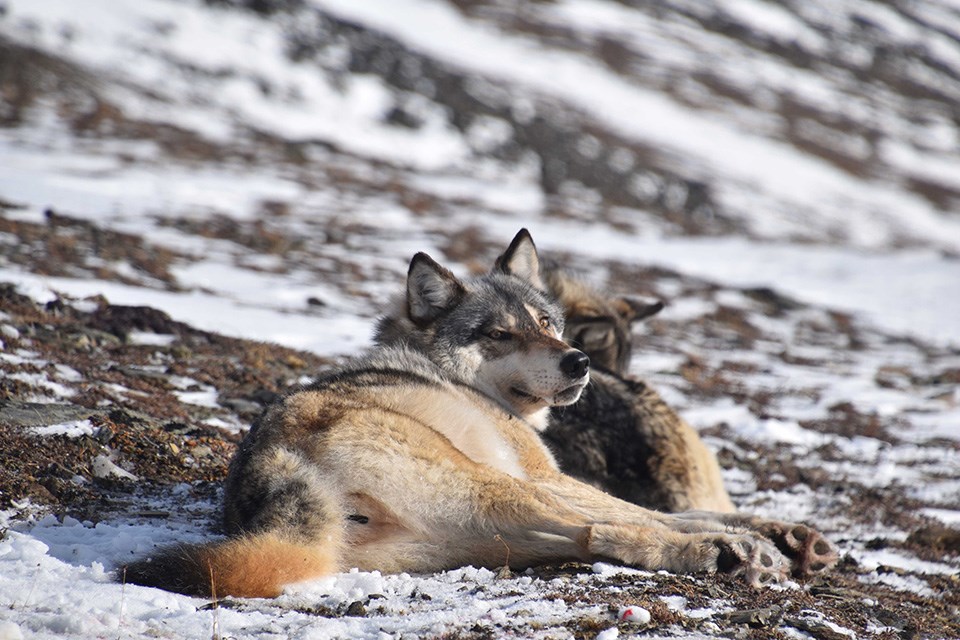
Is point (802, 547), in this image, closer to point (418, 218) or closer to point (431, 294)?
point (431, 294)

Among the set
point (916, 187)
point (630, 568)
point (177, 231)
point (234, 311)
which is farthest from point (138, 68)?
point (916, 187)

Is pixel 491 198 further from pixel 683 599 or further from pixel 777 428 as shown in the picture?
pixel 683 599

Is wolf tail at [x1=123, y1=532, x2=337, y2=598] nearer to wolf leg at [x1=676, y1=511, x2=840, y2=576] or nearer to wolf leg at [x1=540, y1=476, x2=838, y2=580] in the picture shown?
wolf leg at [x1=540, y1=476, x2=838, y2=580]

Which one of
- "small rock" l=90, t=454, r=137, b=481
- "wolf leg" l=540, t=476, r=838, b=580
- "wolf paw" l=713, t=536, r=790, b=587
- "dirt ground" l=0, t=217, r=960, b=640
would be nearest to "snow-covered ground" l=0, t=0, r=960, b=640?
"dirt ground" l=0, t=217, r=960, b=640

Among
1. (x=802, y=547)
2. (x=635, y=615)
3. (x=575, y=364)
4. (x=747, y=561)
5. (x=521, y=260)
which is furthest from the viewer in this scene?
(x=521, y=260)

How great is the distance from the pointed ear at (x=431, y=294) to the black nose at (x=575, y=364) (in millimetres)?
947

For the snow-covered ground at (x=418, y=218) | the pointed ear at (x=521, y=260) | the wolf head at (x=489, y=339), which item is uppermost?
the pointed ear at (x=521, y=260)

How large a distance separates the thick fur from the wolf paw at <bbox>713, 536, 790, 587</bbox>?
159cm

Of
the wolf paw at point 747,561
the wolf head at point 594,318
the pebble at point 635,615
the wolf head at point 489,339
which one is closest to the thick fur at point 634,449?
the wolf head at point 489,339

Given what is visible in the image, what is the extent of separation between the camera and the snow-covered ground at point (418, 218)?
4.29m

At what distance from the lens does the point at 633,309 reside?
974cm

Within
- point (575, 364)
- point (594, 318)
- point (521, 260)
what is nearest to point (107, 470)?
point (575, 364)

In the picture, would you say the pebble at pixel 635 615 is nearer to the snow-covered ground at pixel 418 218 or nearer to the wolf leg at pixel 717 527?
the snow-covered ground at pixel 418 218

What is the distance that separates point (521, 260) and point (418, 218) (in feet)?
54.0
